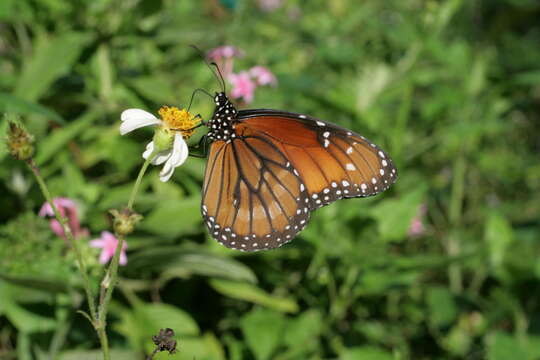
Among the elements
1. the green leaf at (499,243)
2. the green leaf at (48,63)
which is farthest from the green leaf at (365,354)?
the green leaf at (48,63)

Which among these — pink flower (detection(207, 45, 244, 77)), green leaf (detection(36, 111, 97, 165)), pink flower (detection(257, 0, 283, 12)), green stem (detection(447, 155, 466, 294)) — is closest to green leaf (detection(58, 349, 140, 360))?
green leaf (detection(36, 111, 97, 165))

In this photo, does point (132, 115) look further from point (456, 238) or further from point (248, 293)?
point (456, 238)

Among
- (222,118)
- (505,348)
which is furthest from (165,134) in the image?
(505,348)

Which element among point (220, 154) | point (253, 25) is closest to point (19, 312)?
point (220, 154)

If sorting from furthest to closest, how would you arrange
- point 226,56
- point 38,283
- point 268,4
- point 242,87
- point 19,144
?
point 268,4 < point 226,56 < point 242,87 < point 38,283 < point 19,144

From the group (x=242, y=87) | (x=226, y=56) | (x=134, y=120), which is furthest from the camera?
(x=226, y=56)

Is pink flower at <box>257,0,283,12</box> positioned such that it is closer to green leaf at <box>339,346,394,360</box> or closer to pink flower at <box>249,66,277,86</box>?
pink flower at <box>249,66,277,86</box>

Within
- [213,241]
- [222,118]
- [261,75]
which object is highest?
[261,75]

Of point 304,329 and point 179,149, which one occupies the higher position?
point 179,149
